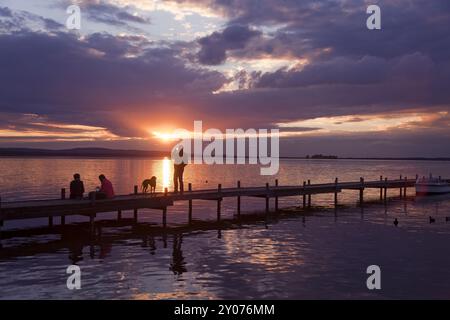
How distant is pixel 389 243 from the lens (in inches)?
1011

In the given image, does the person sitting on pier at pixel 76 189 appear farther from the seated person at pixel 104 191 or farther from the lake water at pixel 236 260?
the lake water at pixel 236 260

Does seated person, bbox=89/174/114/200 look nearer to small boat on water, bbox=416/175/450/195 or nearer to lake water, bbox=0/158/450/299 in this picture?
lake water, bbox=0/158/450/299

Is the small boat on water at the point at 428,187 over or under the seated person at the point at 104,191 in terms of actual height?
under

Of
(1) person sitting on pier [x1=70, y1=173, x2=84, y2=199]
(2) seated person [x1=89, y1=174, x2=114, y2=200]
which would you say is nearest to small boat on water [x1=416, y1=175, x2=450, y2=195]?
(2) seated person [x1=89, y1=174, x2=114, y2=200]

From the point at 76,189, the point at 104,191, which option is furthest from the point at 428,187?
the point at 76,189

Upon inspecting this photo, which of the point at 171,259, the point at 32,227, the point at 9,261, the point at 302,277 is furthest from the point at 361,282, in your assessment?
the point at 32,227

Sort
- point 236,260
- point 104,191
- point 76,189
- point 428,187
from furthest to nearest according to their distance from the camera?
1. point 428,187
2. point 104,191
3. point 76,189
4. point 236,260


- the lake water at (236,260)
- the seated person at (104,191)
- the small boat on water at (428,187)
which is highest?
the seated person at (104,191)

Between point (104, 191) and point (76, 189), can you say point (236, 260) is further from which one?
point (76, 189)

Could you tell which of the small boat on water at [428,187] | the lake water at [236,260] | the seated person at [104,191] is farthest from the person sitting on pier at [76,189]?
the small boat on water at [428,187]

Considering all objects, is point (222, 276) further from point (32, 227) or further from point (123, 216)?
point (123, 216)

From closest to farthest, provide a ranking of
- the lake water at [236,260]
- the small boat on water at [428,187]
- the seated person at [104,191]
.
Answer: the lake water at [236,260], the seated person at [104,191], the small boat on water at [428,187]
